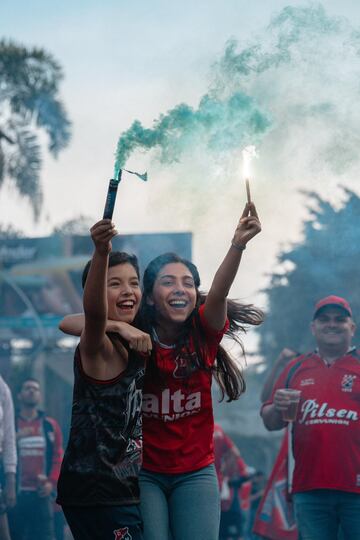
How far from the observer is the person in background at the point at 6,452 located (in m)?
7.76

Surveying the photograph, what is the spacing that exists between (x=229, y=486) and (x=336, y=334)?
→ 454 cm

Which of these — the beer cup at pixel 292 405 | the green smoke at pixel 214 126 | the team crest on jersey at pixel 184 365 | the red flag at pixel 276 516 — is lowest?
the red flag at pixel 276 516

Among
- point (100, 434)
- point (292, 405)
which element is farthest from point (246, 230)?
point (292, 405)

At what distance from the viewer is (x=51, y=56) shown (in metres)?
20.3

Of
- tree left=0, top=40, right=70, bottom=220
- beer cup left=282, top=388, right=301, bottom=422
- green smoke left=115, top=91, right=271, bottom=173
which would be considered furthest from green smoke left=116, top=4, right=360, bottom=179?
tree left=0, top=40, right=70, bottom=220

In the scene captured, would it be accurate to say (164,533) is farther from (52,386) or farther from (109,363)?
(52,386)

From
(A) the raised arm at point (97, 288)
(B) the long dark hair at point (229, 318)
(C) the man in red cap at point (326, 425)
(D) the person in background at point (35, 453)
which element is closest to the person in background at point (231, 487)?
(D) the person in background at point (35, 453)

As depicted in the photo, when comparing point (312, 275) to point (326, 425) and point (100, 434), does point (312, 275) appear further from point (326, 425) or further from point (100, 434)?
point (100, 434)

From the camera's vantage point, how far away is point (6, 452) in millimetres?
7871

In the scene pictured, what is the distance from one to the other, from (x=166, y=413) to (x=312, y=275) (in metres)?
11.3

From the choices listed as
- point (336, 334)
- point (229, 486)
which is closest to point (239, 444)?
point (229, 486)

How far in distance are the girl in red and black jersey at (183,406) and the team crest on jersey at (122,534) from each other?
1.25 feet

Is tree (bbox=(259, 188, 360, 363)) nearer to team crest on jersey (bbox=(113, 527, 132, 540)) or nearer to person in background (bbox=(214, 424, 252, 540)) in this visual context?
person in background (bbox=(214, 424, 252, 540))

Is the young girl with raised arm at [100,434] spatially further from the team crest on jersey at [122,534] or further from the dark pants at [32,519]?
the dark pants at [32,519]
